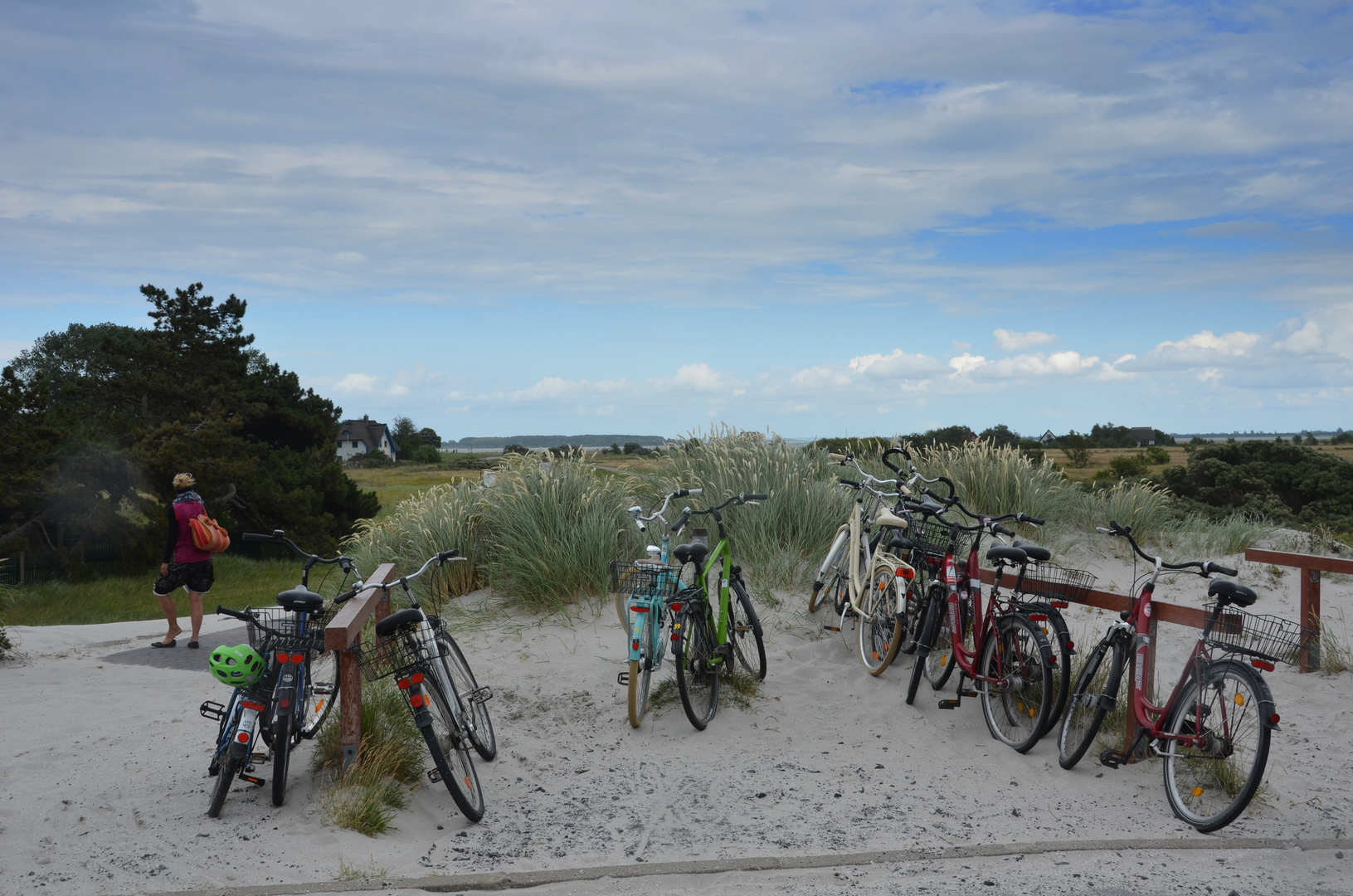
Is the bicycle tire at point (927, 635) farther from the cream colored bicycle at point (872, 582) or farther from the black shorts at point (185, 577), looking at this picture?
the black shorts at point (185, 577)

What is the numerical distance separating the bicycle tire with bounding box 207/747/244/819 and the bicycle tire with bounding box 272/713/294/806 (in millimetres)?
165

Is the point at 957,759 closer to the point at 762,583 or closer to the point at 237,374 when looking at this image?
the point at 762,583

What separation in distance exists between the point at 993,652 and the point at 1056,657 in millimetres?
450

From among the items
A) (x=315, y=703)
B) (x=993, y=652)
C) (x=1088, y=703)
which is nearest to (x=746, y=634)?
(x=993, y=652)

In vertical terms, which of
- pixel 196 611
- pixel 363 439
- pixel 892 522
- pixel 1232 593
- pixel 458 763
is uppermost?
pixel 363 439

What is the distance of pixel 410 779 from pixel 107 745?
2104mm

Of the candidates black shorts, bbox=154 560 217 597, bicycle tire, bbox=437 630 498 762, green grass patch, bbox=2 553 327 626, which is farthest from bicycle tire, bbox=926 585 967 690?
green grass patch, bbox=2 553 327 626

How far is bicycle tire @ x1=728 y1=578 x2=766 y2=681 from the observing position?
6.05 m

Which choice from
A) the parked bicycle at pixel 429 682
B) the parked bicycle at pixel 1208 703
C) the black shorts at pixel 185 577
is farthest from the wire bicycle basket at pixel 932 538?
the black shorts at pixel 185 577

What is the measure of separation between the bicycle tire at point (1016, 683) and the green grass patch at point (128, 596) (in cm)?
1292

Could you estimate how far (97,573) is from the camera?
2250cm

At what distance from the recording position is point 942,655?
6.50 metres

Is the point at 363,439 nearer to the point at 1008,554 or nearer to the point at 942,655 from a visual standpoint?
the point at 942,655

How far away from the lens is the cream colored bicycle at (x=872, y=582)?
21.0ft
